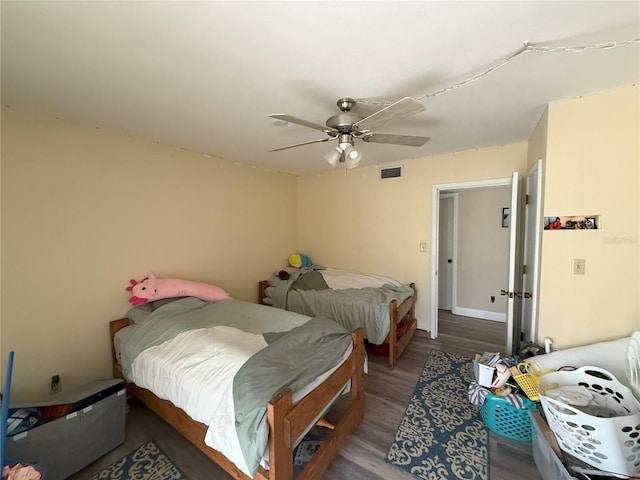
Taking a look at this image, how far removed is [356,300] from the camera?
9.48ft

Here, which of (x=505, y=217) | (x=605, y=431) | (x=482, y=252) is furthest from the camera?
(x=482, y=252)

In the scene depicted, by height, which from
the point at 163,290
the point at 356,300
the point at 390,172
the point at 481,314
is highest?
the point at 390,172

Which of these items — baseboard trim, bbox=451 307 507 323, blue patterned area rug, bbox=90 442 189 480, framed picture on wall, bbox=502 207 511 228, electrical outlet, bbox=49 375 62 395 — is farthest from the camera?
baseboard trim, bbox=451 307 507 323

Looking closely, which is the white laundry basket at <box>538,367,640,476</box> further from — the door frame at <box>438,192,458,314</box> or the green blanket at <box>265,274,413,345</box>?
the door frame at <box>438,192,458,314</box>

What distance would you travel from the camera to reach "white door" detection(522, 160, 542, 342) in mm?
1998

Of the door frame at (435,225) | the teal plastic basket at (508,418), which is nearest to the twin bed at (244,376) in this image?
the teal plastic basket at (508,418)

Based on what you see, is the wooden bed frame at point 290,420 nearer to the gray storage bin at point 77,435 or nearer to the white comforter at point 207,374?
the white comforter at point 207,374

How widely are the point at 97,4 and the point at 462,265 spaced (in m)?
5.06

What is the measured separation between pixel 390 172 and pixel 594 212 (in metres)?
2.20

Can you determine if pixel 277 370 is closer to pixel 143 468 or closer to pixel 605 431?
pixel 143 468

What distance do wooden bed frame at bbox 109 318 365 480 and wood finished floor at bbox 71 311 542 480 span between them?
106 mm

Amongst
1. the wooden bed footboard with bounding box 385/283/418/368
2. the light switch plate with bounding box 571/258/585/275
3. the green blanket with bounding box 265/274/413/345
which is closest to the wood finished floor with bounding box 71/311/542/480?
the wooden bed footboard with bounding box 385/283/418/368

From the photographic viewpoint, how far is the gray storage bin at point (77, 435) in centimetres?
145

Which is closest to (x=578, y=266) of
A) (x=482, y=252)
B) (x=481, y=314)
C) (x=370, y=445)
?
(x=370, y=445)
